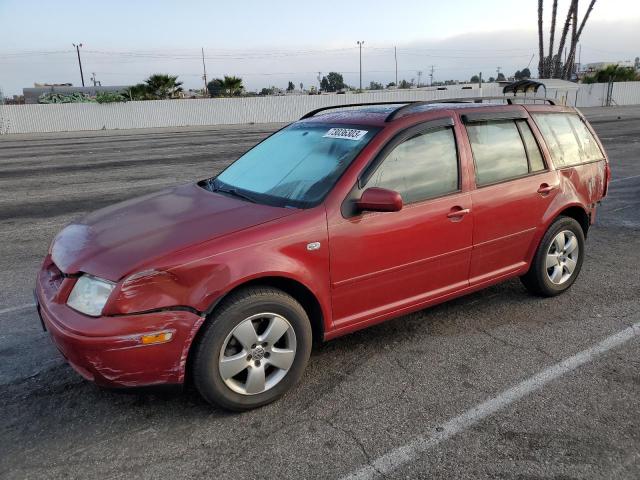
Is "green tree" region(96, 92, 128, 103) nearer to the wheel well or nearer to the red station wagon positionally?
the red station wagon

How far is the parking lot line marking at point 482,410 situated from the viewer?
259 centimetres

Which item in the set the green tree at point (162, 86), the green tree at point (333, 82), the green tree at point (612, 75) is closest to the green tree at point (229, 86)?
the green tree at point (162, 86)

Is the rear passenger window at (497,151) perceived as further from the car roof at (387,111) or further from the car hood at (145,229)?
the car hood at (145,229)

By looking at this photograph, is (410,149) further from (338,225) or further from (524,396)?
(524,396)

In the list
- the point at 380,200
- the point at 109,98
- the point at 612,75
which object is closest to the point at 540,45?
the point at 612,75

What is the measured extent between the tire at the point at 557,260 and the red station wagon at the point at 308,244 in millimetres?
14

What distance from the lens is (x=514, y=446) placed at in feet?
8.91

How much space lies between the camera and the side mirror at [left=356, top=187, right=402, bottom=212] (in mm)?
3139

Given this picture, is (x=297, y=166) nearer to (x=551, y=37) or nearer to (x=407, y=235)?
(x=407, y=235)

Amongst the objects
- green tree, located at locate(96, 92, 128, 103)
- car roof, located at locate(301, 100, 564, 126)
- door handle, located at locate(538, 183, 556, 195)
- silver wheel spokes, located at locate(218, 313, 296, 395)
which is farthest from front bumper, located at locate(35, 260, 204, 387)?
green tree, located at locate(96, 92, 128, 103)

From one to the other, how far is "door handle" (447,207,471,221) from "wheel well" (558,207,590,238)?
4.35 feet

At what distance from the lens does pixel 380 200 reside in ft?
10.3

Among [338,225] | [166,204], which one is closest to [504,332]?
[338,225]

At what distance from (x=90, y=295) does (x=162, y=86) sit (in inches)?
1504
